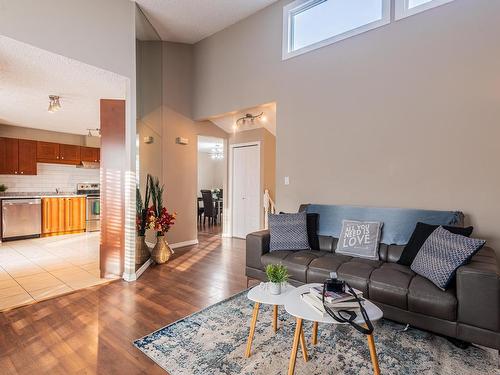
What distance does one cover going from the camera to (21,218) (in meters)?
5.70

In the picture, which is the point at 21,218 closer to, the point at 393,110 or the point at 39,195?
the point at 39,195

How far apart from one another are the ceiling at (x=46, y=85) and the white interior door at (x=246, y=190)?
259 centimetres

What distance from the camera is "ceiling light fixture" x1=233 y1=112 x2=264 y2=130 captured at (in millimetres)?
5065

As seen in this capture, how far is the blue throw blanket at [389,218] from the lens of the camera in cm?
264

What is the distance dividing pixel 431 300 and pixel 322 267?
0.87m

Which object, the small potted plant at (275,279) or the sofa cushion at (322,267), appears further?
the sofa cushion at (322,267)

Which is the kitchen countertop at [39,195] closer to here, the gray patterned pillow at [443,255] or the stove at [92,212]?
the stove at [92,212]

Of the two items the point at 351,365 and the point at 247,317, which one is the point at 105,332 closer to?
the point at 247,317

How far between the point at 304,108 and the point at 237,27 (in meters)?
2.00

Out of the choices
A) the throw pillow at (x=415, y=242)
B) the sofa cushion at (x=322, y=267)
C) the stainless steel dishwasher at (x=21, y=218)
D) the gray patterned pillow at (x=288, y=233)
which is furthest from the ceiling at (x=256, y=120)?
the stainless steel dishwasher at (x=21, y=218)

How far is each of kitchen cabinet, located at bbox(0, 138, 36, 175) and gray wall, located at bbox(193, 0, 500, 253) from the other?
208 inches

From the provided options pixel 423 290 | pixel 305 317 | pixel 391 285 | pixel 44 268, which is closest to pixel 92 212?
pixel 44 268

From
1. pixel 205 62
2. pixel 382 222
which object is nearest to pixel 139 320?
pixel 382 222

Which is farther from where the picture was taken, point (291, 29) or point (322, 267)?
point (291, 29)
